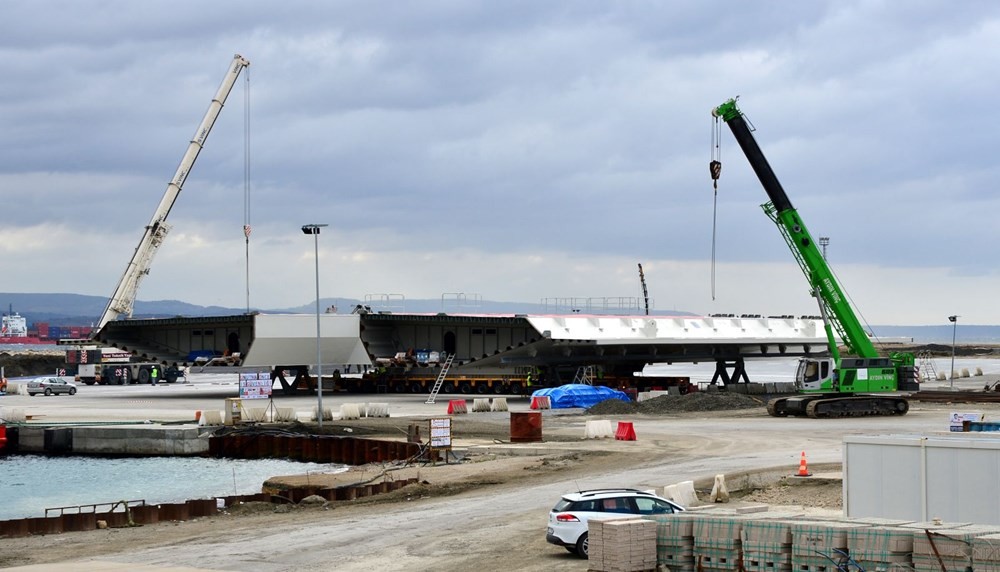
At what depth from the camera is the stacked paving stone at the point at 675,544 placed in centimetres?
2320

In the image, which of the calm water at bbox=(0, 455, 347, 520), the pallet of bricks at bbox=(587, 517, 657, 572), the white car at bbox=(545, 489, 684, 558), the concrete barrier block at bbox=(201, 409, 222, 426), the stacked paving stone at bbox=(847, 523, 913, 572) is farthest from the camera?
the concrete barrier block at bbox=(201, 409, 222, 426)

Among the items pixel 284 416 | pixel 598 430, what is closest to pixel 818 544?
pixel 598 430

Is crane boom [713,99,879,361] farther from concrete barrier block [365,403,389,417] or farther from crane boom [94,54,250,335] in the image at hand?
crane boom [94,54,250,335]

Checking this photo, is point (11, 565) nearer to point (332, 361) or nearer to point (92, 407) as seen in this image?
point (92, 407)

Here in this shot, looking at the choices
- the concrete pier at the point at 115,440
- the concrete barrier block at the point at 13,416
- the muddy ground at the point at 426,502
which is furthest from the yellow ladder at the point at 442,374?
the muddy ground at the point at 426,502

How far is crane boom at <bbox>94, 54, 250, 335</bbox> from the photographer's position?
119m

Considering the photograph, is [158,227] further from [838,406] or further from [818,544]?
[818,544]

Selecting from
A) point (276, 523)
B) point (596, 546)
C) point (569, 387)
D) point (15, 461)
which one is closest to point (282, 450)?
point (15, 461)

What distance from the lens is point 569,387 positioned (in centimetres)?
7900

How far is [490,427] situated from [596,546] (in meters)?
39.5

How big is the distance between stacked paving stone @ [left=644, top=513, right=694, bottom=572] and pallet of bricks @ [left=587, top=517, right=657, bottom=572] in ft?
0.59

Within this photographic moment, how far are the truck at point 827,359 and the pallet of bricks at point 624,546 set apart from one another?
1662 inches

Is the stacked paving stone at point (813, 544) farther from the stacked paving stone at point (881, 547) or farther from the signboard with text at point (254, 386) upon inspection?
the signboard with text at point (254, 386)

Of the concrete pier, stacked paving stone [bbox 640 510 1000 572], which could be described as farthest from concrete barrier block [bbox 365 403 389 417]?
stacked paving stone [bbox 640 510 1000 572]
